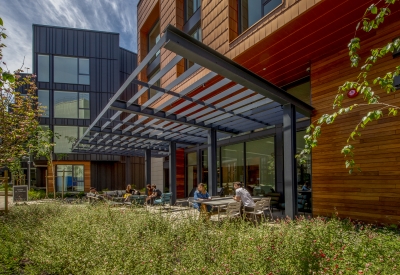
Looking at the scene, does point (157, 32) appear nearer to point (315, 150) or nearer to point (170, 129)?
point (170, 129)

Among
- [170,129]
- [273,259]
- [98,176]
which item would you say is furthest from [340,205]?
[98,176]

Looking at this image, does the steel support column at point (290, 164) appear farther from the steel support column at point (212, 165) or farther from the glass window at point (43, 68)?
the glass window at point (43, 68)

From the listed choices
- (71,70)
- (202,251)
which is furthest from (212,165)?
(71,70)

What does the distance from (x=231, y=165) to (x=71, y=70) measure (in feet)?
65.1

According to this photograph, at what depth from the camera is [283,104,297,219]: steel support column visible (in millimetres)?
6879

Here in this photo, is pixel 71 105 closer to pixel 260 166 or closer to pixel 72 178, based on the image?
pixel 72 178

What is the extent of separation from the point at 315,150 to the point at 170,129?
20.3 ft

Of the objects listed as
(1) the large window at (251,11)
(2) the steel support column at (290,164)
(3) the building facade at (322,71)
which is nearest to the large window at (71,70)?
(3) the building facade at (322,71)

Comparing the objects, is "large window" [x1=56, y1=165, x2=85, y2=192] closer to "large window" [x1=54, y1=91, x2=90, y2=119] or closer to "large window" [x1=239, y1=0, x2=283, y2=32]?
"large window" [x1=54, y1=91, x2=90, y2=119]

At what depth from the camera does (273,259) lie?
3336 mm

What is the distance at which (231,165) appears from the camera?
14.2 m

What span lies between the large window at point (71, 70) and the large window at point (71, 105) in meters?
1.28

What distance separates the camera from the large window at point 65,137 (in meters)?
24.3

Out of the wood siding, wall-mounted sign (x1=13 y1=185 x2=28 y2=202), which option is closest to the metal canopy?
the wood siding
